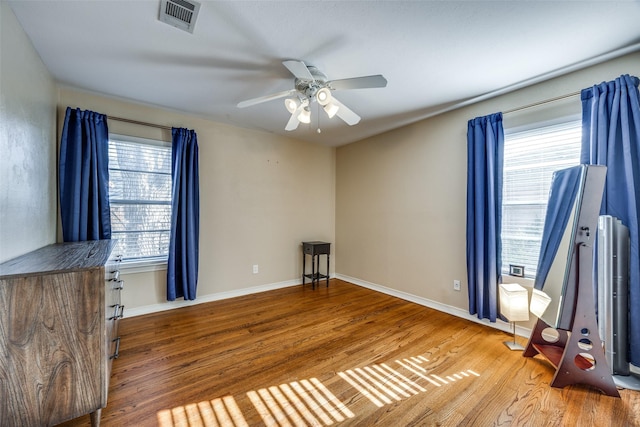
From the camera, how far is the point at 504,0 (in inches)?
58.4

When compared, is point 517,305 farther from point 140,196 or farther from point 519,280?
point 140,196

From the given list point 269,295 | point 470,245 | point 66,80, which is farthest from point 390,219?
point 66,80

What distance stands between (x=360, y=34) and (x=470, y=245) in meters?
2.34

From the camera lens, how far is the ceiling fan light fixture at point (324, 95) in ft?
6.18

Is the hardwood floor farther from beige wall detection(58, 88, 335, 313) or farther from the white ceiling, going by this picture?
the white ceiling

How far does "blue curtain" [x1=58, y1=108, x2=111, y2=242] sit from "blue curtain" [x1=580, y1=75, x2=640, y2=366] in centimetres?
456

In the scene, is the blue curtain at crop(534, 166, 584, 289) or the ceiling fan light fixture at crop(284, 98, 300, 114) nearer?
the blue curtain at crop(534, 166, 584, 289)

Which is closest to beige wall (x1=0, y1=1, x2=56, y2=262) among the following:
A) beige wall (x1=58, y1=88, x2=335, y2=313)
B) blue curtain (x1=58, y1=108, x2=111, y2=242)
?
blue curtain (x1=58, y1=108, x2=111, y2=242)

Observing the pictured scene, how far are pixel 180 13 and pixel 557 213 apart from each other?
3.06 metres

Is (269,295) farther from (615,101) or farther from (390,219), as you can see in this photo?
(615,101)

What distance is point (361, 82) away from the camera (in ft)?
6.01

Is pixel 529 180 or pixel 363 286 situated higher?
pixel 529 180

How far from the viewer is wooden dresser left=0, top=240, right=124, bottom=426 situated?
1154 millimetres

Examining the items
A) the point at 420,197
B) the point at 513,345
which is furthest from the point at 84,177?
the point at 513,345
